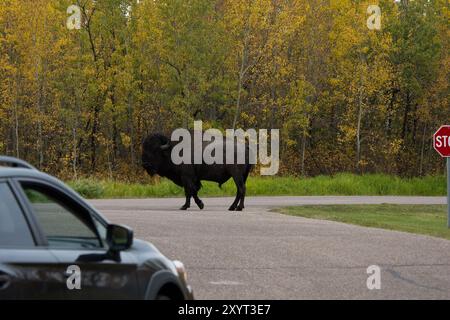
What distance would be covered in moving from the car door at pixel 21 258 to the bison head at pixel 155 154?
950 inches

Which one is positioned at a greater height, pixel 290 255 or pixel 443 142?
pixel 443 142

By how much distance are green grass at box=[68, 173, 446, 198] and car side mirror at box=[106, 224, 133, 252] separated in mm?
29411

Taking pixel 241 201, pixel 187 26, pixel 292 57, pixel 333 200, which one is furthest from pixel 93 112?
Answer: pixel 241 201

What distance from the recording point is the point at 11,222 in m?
6.44

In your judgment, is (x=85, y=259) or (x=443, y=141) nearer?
(x=85, y=259)

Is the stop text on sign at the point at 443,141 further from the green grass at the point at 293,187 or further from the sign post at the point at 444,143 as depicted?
the green grass at the point at 293,187

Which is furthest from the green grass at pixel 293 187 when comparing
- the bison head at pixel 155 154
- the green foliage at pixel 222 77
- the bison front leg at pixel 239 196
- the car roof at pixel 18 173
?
the car roof at pixel 18 173

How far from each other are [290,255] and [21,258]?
10.9 metres

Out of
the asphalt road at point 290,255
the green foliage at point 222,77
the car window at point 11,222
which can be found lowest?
the asphalt road at point 290,255

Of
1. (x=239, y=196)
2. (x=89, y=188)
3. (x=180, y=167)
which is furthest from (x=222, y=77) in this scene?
(x=239, y=196)

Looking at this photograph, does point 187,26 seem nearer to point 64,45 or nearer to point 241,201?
point 64,45

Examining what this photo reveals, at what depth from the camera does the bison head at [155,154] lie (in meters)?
30.8

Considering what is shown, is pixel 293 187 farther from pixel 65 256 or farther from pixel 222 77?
pixel 65 256

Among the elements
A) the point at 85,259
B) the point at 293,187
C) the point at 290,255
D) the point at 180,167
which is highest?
the point at 85,259
